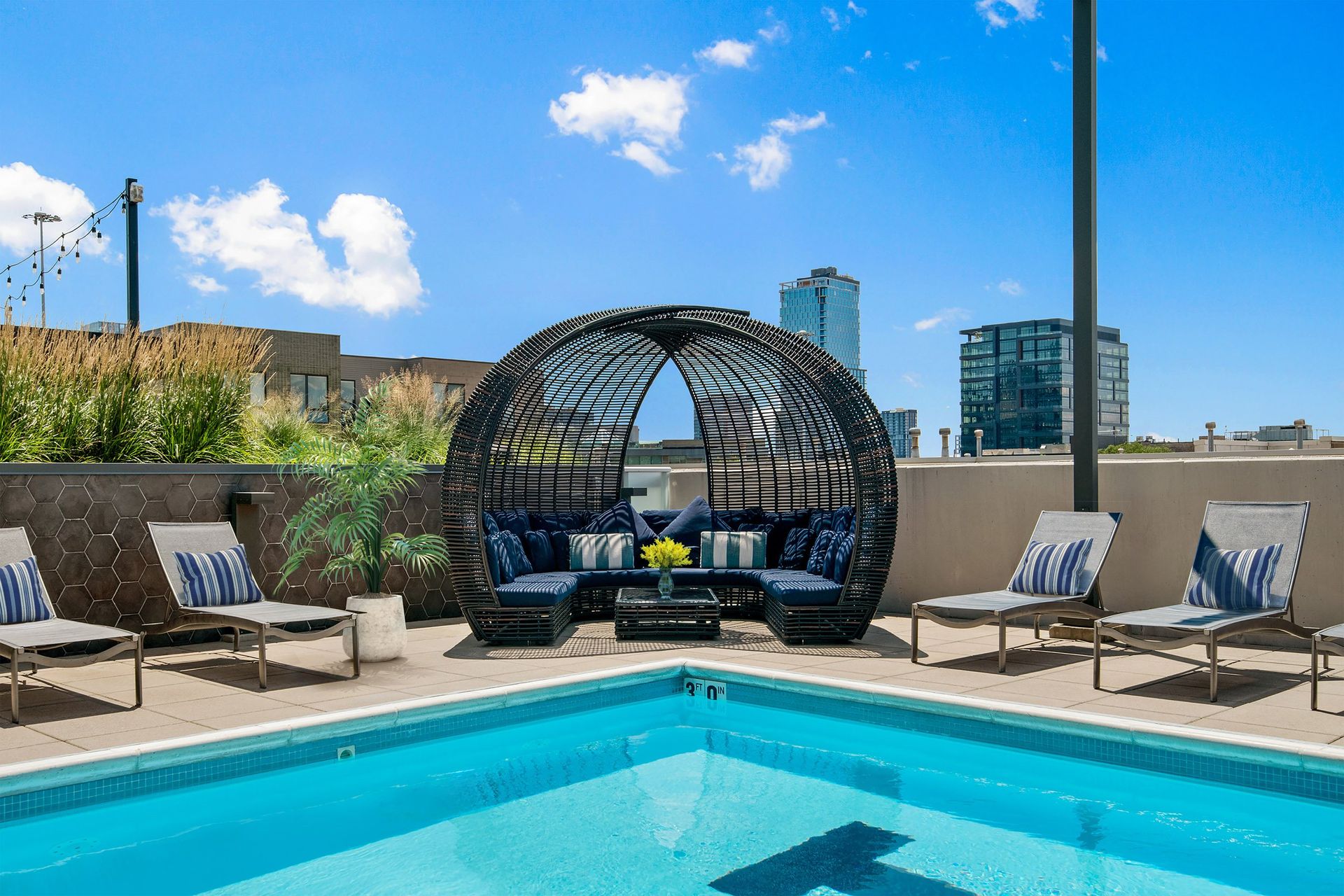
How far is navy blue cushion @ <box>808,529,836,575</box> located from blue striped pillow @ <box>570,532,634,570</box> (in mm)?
1304

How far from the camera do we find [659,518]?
823 cm

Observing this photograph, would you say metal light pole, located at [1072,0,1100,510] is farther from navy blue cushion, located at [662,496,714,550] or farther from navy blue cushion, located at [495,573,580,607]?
navy blue cushion, located at [495,573,580,607]

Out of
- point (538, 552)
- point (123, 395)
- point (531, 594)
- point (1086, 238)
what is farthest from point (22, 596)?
point (1086, 238)

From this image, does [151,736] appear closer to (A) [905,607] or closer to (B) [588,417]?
(B) [588,417]

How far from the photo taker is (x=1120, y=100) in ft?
158

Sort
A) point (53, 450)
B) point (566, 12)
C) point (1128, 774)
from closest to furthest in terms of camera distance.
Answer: point (1128, 774)
point (53, 450)
point (566, 12)

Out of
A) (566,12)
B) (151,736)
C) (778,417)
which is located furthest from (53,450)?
(566,12)

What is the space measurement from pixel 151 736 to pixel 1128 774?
3.72 m

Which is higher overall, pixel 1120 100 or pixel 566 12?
pixel 1120 100

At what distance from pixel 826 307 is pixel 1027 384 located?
19.7 meters

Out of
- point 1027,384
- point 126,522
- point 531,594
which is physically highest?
point 1027,384

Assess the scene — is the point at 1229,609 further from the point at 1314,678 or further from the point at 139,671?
the point at 139,671

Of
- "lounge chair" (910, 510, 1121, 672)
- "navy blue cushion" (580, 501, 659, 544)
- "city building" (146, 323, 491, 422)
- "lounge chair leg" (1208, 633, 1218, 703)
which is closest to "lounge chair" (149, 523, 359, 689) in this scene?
"navy blue cushion" (580, 501, 659, 544)

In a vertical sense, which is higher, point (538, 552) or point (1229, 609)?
point (538, 552)
